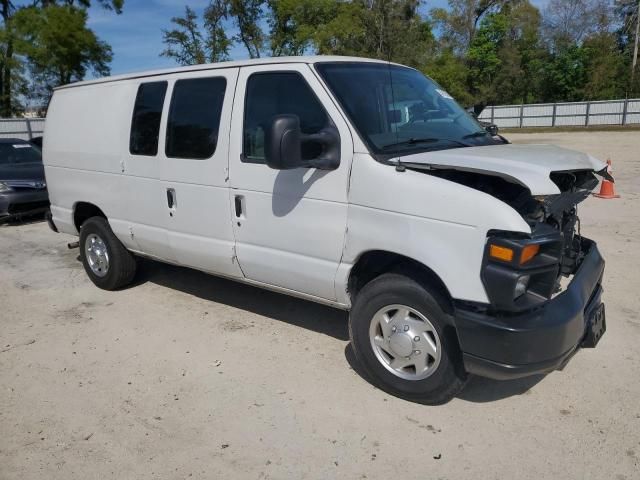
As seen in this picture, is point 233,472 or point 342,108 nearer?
point 233,472

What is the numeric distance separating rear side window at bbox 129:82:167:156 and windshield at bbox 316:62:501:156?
68.1 inches

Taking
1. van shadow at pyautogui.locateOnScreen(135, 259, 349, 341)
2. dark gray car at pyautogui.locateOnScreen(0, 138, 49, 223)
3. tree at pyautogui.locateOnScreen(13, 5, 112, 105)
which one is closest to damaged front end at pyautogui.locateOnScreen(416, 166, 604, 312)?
van shadow at pyautogui.locateOnScreen(135, 259, 349, 341)

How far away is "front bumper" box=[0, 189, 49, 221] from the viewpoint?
30.2ft

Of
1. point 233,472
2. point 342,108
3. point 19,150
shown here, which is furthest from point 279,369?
point 19,150

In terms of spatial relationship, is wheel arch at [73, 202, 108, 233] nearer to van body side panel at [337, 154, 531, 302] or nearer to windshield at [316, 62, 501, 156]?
windshield at [316, 62, 501, 156]

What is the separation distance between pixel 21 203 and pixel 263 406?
7.63 metres

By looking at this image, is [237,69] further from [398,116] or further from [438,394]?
[438,394]

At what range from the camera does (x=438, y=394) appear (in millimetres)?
3389

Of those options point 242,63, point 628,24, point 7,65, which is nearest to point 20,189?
point 242,63

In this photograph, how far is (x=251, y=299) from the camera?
17.8 feet

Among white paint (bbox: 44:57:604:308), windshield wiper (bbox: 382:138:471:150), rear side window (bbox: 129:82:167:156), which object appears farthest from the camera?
rear side window (bbox: 129:82:167:156)

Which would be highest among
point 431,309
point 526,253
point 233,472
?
point 526,253

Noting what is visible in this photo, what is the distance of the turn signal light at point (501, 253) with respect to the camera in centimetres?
285

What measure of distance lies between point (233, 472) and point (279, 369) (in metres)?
1.12
